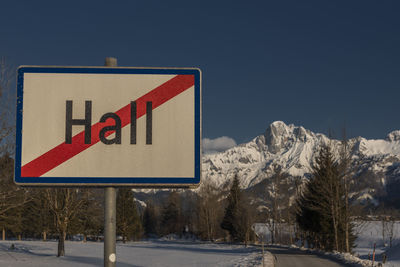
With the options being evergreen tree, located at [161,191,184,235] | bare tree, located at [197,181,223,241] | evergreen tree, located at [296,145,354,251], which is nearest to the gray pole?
evergreen tree, located at [296,145,354,251]

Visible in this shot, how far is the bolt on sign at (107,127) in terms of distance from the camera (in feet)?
8.91

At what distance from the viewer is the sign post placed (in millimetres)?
2713

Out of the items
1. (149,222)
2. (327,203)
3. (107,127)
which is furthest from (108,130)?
(149,222)

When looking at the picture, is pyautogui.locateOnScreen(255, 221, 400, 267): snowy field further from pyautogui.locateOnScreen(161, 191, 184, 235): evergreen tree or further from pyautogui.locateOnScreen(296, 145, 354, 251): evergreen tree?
pyautogui.locateOnScreen(161, 191, 184, 235): evergreen tree

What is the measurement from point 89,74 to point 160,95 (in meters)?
0.51

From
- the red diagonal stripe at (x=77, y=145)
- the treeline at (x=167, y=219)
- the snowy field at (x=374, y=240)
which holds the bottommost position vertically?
the snowy field at (x=374, y=240)

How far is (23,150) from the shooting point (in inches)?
107

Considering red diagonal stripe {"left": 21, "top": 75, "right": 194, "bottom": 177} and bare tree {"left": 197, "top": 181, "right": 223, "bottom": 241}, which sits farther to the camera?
bare tree {"left": 197, "top": 181, "right": 223, "bottom": 241}

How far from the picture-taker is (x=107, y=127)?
9.03ft

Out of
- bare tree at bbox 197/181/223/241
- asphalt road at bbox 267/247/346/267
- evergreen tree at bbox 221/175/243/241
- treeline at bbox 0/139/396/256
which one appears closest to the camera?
asphalt road at bbox 267/247/346/267

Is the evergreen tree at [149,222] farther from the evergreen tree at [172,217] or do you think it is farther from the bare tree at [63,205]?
the bare tree at [63,205]

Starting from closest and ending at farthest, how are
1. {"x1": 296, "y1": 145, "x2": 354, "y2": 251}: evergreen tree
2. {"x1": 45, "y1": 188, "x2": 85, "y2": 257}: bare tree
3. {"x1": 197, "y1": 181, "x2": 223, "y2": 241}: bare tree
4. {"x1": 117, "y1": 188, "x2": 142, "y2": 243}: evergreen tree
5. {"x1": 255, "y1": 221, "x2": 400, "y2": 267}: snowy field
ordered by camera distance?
{"x1": 45, "y1": 188, "x2": 85, "y2": 257}: bare tree < {"x1": 296, "y1": 145, "x2": 354, "y2": 251}: evergreen tree < {"x1": 255, "y1": 221, "x2": 400, "y2": 267}: snowy field < {"x1": 117, "y1": 188, "x2": 142, "y2": 243}: evergreen tree < {"x1": 197, "y1": 181, "x2": 223, "y2": 241}: bare tree

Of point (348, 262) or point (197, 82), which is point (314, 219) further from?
point (197, 82)

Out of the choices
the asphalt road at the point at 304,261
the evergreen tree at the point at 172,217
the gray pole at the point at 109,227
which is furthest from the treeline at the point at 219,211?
the asphalt road at the point at 304,261
